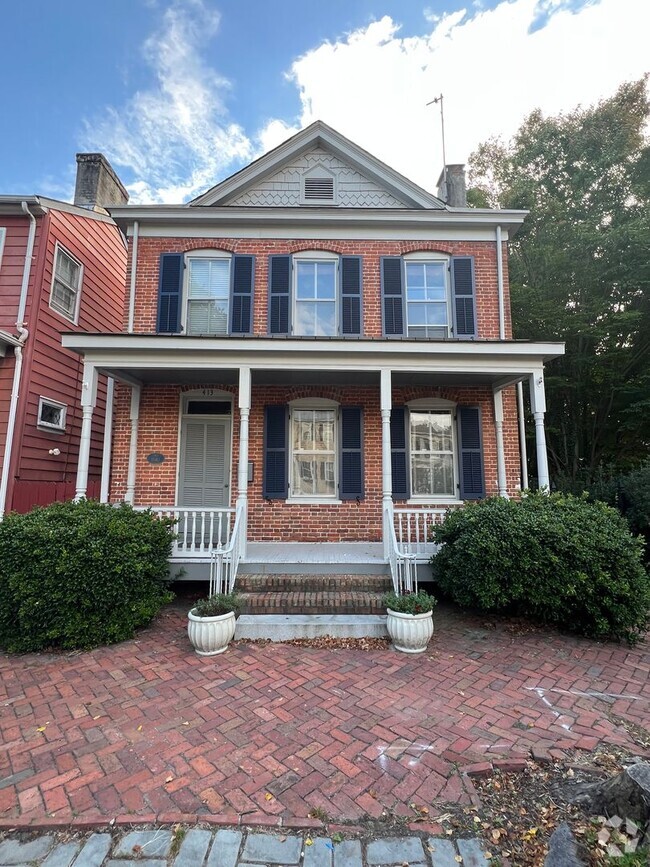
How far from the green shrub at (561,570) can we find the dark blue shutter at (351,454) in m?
2.63

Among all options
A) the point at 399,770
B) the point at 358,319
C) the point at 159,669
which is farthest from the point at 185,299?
the point at 399,770

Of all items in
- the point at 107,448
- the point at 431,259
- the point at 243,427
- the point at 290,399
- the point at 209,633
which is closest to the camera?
the point at 209,633

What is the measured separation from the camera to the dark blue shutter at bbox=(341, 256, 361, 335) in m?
7.76

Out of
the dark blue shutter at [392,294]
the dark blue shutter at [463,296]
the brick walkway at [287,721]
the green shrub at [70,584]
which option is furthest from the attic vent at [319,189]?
the brick walkway at [287,721]

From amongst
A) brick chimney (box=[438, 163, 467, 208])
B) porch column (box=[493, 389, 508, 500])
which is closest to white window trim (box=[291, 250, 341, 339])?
porch column (box=[493, 389, 508, 500])

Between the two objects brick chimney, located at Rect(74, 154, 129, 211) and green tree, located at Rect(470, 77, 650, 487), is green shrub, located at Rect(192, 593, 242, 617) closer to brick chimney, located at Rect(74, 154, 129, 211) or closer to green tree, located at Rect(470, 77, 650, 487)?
brick chimney, located at Rect(74, 154, 129, 211)

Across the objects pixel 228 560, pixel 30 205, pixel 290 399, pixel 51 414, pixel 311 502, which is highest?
pixel 30 205

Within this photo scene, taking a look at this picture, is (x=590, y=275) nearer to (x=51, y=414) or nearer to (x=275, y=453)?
(x=275, y=453)

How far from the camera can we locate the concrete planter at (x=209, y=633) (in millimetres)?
4297

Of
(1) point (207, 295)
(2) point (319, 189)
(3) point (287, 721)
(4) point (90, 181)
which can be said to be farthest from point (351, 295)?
(4) point (90, 181)

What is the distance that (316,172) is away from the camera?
8586 millimetres

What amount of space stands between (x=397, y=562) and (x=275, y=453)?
3156 millimetres

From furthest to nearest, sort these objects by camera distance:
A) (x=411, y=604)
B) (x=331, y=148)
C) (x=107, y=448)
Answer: (x=331, y=148) < (x=107, y=448) < (x=411, y=604)

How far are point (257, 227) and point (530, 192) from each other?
11138 millimetres
